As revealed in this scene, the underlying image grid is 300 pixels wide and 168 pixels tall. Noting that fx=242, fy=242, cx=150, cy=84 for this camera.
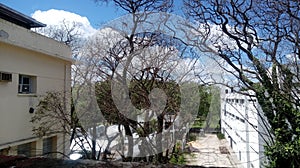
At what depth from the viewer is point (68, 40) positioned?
10328 mm

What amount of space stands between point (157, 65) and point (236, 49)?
1.95 meters

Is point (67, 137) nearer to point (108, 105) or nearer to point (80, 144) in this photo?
point (80, 144)

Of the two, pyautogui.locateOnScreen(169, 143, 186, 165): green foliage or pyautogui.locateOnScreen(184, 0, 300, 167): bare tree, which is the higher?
pyautogui.locateOnScreen(184, 0, 300, 167): bare tree

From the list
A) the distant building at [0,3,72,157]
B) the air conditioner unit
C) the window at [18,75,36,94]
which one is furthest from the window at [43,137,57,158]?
the air conditioner unit

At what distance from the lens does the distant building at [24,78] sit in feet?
17.0

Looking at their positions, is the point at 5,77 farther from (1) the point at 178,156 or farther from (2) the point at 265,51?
(2) the point at 265,51

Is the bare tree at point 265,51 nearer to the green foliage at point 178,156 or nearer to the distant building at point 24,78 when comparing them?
the green foliage at point 178,156

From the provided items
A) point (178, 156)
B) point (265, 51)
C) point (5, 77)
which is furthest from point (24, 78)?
point (265, 51)

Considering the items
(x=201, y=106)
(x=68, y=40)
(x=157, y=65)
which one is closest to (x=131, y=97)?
(x=157, y=65)

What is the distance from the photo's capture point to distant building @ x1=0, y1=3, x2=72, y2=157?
204 inches

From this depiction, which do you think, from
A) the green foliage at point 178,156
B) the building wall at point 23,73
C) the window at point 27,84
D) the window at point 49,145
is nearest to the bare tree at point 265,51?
the green foliage at point 178,156

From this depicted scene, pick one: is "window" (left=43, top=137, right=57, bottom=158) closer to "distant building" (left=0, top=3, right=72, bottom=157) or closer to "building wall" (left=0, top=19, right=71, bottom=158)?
"distant building" (left=0, top=3, right=72, bottom=157)

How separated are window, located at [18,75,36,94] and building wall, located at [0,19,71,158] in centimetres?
6

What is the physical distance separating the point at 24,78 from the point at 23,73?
0.27 meters
